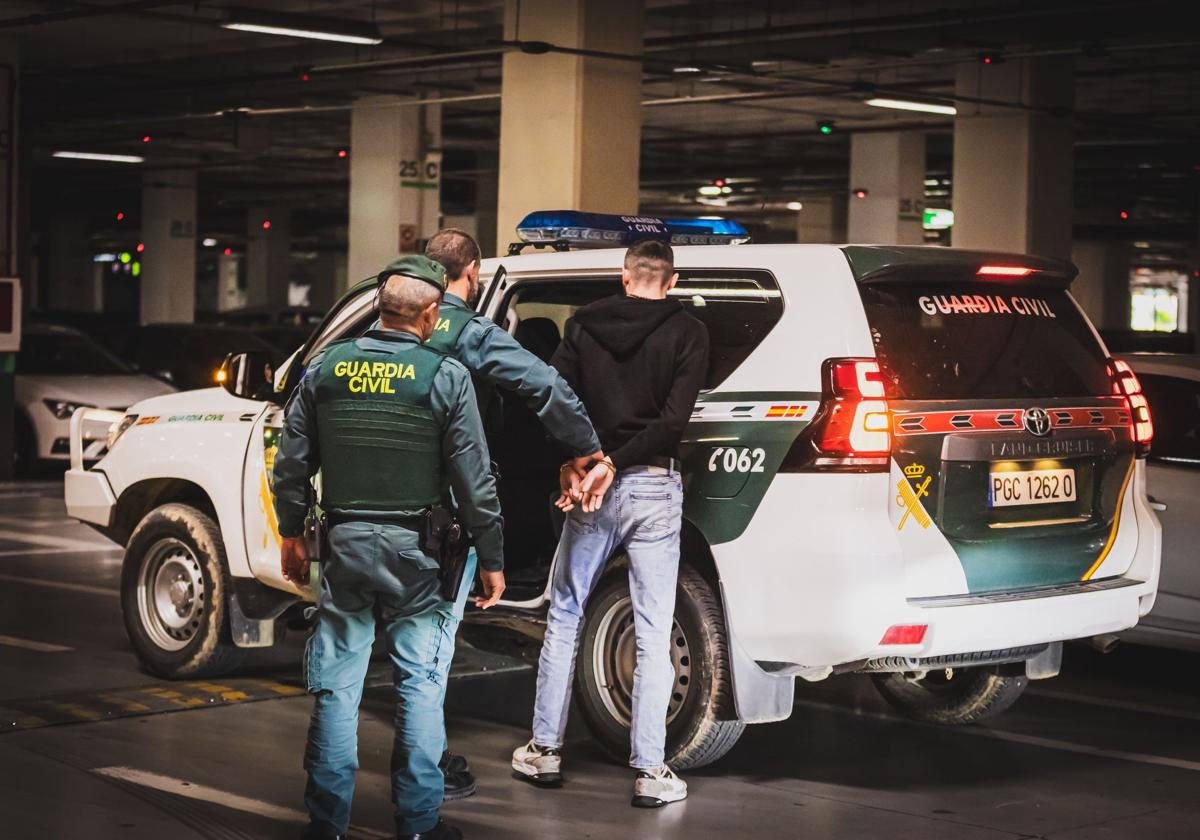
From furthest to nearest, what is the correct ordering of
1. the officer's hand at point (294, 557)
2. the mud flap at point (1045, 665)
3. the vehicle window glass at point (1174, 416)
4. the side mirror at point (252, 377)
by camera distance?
1. the vehicle window glass at point (1174, 416)
2. the side mirror at point (252, 377)
3. the mud flap at point (1045, 665)
4. the officer's hand at point (294, 557)

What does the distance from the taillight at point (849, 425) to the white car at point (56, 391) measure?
13470mm

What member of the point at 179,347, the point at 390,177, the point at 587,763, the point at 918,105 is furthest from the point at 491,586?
the point at 390,177

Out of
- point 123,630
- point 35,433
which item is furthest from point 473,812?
point 35,433

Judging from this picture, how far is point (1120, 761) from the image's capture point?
693 centimetres

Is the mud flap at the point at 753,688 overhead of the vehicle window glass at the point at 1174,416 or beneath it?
beneath

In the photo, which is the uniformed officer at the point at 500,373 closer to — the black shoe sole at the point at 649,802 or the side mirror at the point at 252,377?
the black shoe sole at the point at 649,802

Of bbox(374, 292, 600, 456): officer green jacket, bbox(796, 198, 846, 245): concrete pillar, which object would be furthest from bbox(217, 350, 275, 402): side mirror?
bbox(796, 198, 846, 245): concrete pillar

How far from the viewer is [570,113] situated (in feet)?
49.4

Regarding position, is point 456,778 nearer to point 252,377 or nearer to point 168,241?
point 252,377

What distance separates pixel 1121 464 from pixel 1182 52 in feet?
58.6

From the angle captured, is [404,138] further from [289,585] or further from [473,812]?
[473,812]

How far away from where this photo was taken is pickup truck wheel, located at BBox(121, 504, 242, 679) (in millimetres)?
8109

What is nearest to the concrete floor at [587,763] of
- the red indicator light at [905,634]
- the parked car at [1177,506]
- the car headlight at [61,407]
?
the parked car at [1177,506]

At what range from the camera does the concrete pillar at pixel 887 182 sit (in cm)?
3078
